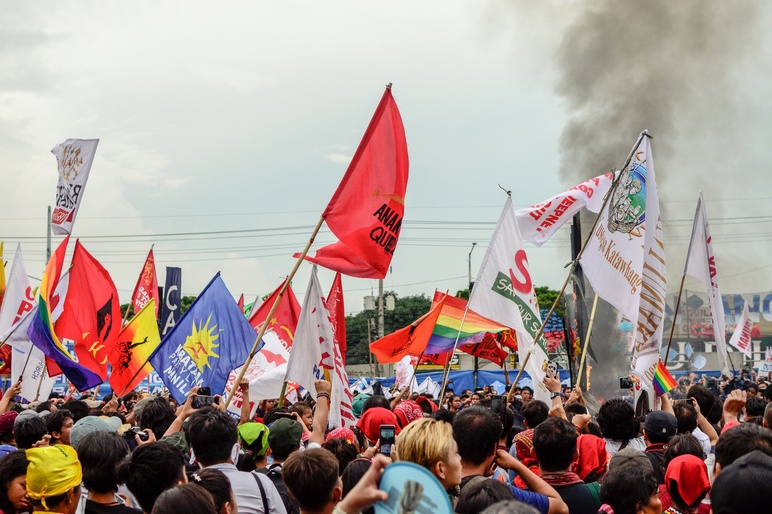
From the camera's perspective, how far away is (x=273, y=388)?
1152 centimetres

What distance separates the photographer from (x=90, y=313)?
1314cm

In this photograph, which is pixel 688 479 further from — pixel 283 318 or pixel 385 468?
pixel 283 318

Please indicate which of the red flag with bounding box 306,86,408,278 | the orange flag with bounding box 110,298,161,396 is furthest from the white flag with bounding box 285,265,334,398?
the orange flag with bounding box 110,298,161,396

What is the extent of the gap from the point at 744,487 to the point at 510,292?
7.85 metres

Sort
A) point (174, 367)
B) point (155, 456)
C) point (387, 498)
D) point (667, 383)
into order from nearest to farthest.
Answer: point (387, 498)
point (155, 456)
point (174, 367)
point (667, 383)

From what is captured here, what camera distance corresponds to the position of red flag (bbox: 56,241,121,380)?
1275cm

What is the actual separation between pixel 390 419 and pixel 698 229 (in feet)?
22.9

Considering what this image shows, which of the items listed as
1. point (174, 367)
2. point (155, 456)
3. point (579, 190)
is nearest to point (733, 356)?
point (579, 190)

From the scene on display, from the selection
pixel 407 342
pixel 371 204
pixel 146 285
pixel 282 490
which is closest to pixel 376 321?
pixel 146 285

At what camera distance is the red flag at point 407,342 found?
42.5 ft

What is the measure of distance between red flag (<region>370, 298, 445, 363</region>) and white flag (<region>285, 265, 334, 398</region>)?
10.3 feet

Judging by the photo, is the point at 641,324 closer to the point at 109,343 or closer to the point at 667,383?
the point at 667,383

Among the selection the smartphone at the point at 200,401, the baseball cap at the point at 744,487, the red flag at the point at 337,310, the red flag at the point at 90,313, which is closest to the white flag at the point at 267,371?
the red flag at the point at 337,310

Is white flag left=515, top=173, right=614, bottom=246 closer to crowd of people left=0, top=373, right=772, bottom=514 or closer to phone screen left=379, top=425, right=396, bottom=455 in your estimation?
crowd of people left=0, top=373, right=772, bottom=514
